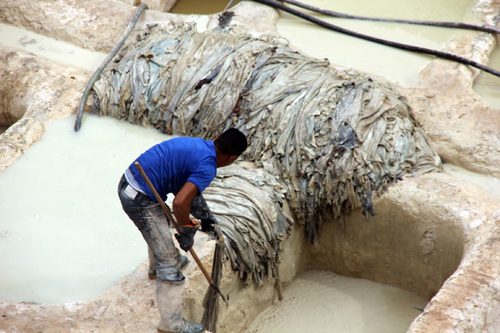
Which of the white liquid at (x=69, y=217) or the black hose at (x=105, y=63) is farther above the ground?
the black hose at (x=105, y=63)

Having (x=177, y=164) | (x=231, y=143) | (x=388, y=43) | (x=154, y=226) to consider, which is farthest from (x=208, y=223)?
(x=388, y=43)

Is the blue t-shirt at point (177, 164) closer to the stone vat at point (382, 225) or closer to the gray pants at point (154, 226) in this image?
the gray pants at point (154, 226)

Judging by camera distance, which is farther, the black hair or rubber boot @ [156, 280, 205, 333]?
rubber boot @ [156, 280, 205, 333]

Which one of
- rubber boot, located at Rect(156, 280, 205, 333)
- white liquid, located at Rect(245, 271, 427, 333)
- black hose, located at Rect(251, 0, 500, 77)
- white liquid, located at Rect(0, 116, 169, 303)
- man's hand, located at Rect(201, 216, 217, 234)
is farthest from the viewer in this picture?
black hose, located at Rect(251, 0, 500, 77)

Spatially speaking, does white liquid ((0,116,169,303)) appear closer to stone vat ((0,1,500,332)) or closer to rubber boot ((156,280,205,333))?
stone vat ((0,1,500,332))

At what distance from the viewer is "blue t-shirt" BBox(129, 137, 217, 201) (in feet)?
12.1

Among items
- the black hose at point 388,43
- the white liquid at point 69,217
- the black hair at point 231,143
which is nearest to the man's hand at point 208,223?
the black hair at point 231,143

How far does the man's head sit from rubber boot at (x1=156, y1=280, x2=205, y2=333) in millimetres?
888

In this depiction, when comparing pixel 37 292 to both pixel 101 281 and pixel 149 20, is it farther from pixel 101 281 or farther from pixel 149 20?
pixel 149 20

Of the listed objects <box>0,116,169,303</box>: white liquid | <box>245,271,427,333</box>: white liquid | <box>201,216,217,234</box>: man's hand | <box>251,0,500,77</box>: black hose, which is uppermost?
<box>251,0,500,77</box>: black hose

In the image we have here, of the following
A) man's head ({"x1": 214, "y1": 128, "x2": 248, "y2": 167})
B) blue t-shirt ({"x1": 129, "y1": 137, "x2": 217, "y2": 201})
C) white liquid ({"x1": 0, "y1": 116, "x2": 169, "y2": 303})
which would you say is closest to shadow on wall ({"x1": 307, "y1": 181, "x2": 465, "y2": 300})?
white liquid ({"x1": 0, "y1": 116, "x2": 169, "y2": 303})

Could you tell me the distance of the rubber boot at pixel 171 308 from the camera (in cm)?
398

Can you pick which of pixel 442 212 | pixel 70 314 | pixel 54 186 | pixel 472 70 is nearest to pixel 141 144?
pixel 54 186

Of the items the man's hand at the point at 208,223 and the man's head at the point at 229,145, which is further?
the man's hand at the point at 208,223
